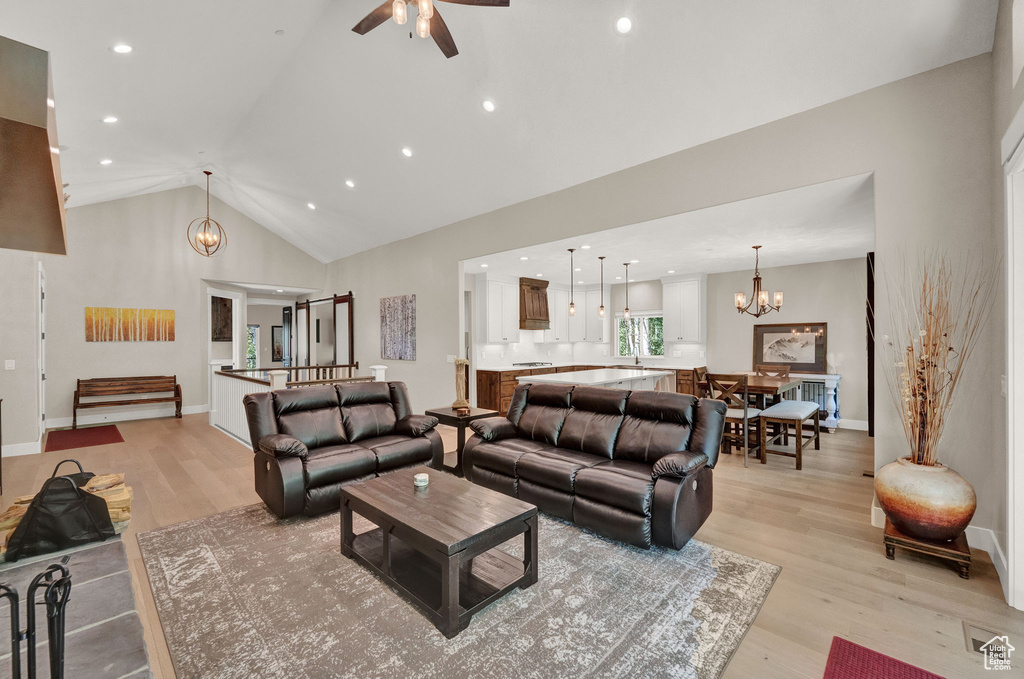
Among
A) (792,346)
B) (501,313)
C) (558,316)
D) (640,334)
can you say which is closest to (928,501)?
(792,346)

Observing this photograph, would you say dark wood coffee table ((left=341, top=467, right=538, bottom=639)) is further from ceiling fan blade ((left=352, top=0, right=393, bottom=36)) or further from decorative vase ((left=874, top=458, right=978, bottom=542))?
ceiling fan blade ((left=352, top=0, right=393, bottom=36))

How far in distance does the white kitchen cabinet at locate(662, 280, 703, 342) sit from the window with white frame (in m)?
0.31

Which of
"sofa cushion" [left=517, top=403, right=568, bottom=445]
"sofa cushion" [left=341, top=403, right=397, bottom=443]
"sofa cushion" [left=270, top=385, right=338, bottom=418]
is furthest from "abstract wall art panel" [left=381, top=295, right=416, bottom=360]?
"sofa cushion" [left=517, top=403, right=568, bottom=445]

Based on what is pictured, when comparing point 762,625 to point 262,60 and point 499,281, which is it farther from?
point 499,281

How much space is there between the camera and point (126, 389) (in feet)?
25.3

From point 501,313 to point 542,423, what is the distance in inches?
167

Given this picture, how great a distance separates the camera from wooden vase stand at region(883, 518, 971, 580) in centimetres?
267

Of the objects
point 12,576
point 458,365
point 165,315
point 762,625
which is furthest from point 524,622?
point 165,315

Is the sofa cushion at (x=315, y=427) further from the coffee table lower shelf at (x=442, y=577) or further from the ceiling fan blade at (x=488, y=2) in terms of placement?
the ceiling fan blade at (x=488, y=2)

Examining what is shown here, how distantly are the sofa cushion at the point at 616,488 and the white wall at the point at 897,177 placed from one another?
5.98 ft

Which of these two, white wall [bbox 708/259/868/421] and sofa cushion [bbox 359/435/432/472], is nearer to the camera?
sofa cushion [bbox 359/435/432/472]

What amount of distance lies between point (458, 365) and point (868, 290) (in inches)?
229

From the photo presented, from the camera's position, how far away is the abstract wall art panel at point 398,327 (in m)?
7.60

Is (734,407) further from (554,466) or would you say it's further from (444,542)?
(444,542)
